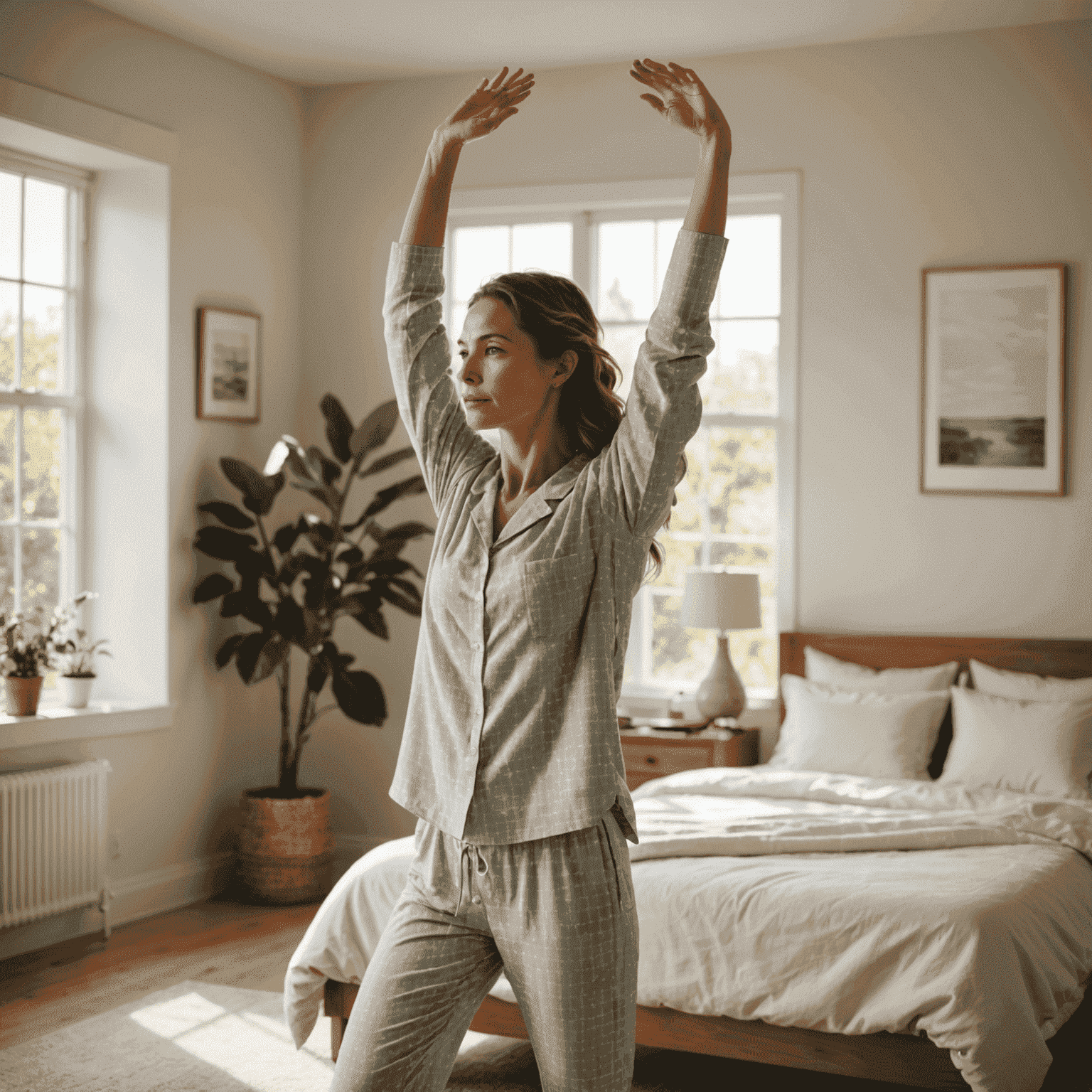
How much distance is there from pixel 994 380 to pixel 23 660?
11.8 feet

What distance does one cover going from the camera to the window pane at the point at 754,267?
5.24m

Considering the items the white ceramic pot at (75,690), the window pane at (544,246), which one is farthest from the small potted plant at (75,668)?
the window pane at (544,246)

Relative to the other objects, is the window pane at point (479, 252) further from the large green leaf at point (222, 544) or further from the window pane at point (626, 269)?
the large green leaf at point (222, 544)

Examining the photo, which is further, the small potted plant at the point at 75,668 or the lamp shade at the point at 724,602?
the lamp shade at the point at 724,602

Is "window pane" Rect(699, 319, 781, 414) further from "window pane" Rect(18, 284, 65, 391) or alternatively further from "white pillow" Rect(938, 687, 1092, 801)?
"window pane" Rect(18, 284, 65, 391)

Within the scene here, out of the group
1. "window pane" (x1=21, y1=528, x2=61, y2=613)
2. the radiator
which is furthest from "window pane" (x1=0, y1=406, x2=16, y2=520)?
the radiator

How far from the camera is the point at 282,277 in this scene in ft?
18.6

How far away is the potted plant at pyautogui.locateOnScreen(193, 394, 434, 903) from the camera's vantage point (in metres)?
4.99

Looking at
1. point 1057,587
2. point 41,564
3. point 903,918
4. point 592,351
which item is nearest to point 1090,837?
point 903,918

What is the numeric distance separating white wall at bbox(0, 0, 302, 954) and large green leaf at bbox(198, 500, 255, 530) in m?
0.10

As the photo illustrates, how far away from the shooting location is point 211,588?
5.00 m

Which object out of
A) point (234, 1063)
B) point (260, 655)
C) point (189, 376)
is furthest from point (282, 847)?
point (189, 376)

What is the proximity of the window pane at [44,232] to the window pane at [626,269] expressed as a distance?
7.03ft

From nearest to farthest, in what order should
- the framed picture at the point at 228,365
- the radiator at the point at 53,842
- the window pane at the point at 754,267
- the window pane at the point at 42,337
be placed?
1. the radiator at the point at 53,842
2. the window pane at the point at 42,337
3. the framed picture at the point at 228,365
4. the window pane at the point at 754,267
